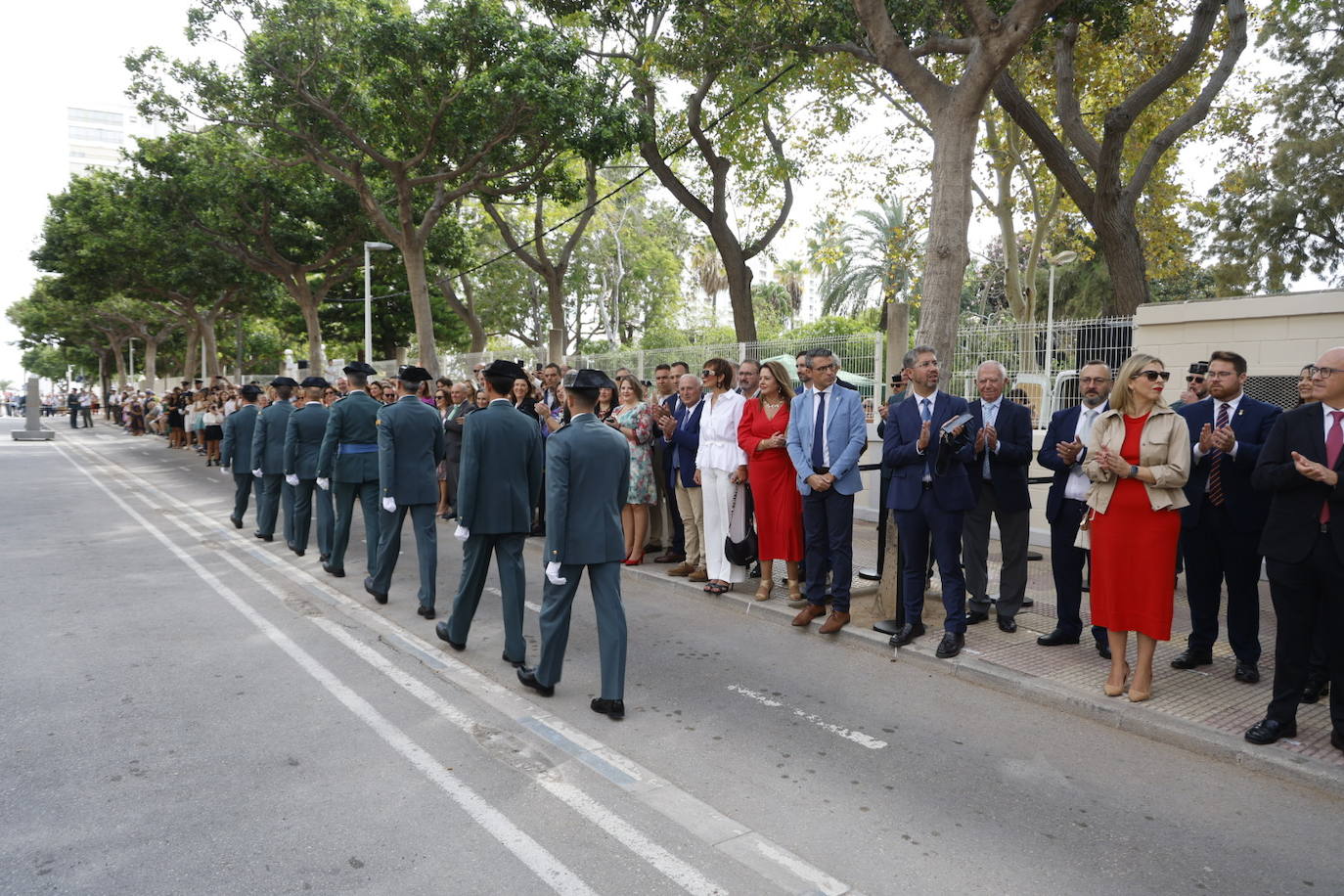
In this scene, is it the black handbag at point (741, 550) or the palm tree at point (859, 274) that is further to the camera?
the palm tree at point (859, 274)

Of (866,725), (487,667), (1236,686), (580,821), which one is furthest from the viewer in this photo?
(487,667)

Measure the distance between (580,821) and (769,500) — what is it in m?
4.06

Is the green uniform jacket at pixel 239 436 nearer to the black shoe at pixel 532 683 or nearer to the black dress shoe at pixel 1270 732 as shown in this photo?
the black shoe at pixel 532 683

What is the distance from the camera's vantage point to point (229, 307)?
38.1 meters

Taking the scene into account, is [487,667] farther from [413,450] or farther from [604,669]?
[413,450]

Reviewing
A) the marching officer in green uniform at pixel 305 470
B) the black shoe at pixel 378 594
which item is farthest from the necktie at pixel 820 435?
the marching officer in green uniform at pixel 305 470

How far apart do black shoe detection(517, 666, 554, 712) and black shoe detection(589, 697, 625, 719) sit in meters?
0.37

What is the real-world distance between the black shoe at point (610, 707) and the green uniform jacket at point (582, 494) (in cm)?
79

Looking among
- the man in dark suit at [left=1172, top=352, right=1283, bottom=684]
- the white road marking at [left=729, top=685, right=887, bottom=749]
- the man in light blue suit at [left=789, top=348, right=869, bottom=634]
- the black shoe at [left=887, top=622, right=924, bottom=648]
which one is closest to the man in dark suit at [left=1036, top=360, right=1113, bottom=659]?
the man in dark suit at [left=1172, top=352, right=1283, bottom=684]

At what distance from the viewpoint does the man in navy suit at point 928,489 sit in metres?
6.07

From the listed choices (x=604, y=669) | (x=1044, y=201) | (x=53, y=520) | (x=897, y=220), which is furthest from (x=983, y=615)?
(x=897, y=220)

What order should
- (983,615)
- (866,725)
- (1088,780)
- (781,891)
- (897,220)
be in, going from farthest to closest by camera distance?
(897,220) → (983,615) → (866,725) → (1088,780) → (781,891)

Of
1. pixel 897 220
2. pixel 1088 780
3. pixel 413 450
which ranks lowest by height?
pixel 1088 780

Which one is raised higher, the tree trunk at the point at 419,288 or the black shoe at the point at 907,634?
the tree trunk at the point at 419,288
